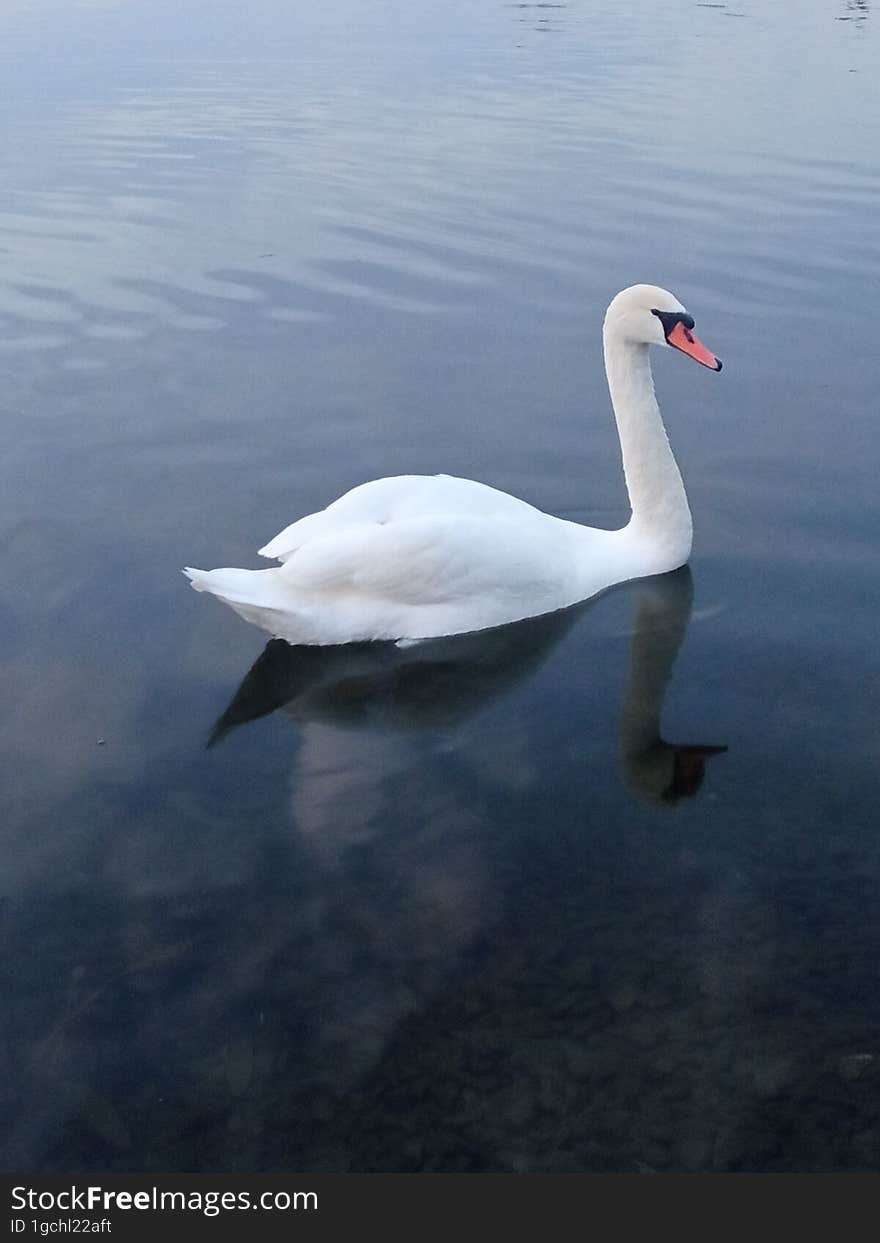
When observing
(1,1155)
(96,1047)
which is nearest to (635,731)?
(96,1047)

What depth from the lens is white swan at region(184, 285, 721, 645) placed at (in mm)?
7023

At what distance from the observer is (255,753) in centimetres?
641

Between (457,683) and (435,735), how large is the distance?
542 mm

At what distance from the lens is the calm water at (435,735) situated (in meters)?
4.57

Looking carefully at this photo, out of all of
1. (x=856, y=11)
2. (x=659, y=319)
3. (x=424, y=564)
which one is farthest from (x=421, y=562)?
(x=856, y=11)

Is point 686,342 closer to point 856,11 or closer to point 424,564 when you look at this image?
point 424,564

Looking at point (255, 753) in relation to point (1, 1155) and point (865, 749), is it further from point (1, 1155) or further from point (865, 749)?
point (865, 749)

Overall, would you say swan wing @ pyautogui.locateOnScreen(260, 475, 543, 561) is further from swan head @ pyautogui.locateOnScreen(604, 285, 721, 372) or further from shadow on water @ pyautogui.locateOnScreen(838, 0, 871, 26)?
shadow on water @ pyautogui.locateOnScreen(838, 0, 871, 26)

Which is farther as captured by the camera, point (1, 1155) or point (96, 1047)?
point (96, 1047)

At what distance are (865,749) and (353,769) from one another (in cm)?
233

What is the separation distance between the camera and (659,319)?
795 centimetres

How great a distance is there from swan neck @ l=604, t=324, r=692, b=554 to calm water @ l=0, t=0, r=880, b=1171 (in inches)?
13.7

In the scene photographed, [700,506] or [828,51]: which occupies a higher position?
[828,51]

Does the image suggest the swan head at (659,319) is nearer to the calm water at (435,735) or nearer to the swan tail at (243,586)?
the calm water at (435,735)
